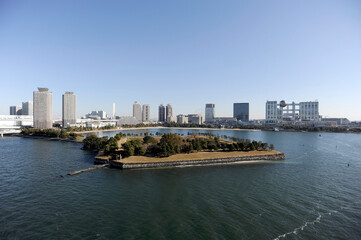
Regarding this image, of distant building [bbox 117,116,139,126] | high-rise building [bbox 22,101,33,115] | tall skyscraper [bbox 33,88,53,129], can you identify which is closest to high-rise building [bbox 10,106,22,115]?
high-rise building [bbox 22,101,33,115]

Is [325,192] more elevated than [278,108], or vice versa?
[278,108]

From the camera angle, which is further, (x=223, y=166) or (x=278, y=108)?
(x=278, y=108)

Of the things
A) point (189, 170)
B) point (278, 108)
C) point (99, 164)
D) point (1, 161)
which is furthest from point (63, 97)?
point (278, 108)

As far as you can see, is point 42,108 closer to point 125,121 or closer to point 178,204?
point 125,121

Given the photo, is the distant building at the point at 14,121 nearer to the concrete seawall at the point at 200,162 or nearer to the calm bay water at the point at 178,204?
the calm bay water at the point at 178,204

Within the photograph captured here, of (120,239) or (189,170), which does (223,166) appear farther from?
(120,239)

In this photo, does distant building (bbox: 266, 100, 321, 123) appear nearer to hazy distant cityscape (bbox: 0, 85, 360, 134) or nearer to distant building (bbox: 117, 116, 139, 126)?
hazy distant cityscape (bbox: 0, 85, 360, 134)
